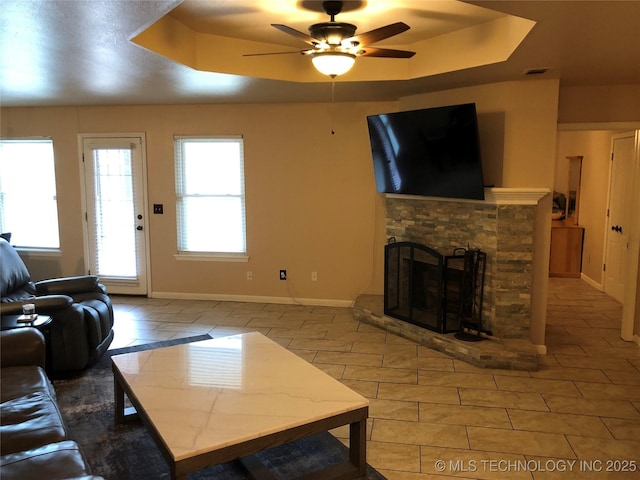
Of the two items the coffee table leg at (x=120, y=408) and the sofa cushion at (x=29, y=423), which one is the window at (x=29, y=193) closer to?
the coffee table leg at (x=120, y=408)

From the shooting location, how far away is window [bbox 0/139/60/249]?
6430 millimetres

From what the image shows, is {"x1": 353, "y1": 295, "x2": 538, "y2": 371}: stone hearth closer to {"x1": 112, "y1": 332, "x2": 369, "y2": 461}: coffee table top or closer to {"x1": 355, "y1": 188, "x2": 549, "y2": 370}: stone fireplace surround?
Result: {"x1": 355, "y1": 188, "x2": 549, "y2": 370}: stone fireplace surround

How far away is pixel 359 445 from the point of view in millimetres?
2480

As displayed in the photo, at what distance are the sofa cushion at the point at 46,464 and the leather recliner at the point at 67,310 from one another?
1.84 m

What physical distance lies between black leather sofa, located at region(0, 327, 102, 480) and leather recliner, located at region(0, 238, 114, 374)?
2.35 ft

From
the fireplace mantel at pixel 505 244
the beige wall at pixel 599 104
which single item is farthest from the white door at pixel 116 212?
the beige wall at pixel 599 104

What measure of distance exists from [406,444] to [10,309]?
2.79m

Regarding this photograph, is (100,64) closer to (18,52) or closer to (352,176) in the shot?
(18,52)

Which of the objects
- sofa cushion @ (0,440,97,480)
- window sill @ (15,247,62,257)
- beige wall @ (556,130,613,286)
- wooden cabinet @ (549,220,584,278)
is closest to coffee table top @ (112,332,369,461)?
sofa cushion @ (0,440,97,480)

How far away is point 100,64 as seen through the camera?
3688 mm

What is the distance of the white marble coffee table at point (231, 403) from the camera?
2074mm

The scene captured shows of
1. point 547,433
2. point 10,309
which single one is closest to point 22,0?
point 10,309

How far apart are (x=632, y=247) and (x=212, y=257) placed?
442cm

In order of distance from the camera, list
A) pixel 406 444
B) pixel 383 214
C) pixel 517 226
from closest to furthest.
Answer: pixel 406 444 < pixel 517 226 < pixel 383 214
